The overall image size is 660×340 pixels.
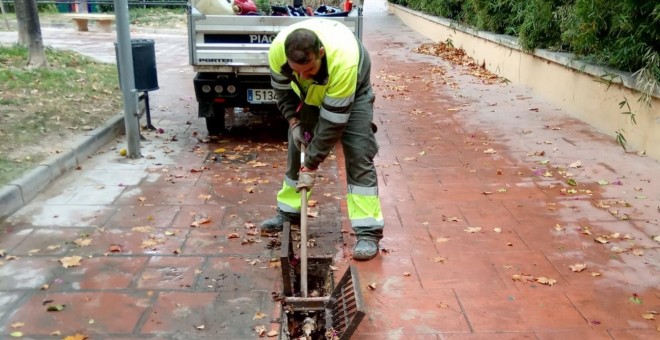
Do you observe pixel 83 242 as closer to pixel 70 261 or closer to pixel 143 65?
pixel 70 261

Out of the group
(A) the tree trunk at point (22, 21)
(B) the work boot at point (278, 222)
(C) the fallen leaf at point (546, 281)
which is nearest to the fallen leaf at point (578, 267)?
(C) the fallen leaf at point (546, 281)

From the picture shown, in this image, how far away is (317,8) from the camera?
784 cm

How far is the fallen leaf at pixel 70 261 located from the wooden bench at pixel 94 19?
16688 mm

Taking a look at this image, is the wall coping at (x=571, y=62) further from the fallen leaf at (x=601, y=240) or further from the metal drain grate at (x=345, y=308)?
the metal drain grate at (x=345, y=308)

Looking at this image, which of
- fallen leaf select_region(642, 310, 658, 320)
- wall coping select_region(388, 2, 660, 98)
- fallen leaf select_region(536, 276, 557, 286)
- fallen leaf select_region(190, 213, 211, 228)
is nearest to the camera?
fallen leaf select_region(642, 310, 658, 320)

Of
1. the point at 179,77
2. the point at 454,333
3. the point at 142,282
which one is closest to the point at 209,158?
the point at 142,282

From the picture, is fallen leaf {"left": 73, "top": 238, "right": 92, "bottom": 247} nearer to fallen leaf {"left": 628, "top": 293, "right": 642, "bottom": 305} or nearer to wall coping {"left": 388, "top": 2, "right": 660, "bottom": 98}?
fallen leaf {"left": 628, "top": 293, "right": 642, "bottom": 305}

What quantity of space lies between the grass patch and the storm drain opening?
273 centimetres

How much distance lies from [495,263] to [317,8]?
4.80 metres

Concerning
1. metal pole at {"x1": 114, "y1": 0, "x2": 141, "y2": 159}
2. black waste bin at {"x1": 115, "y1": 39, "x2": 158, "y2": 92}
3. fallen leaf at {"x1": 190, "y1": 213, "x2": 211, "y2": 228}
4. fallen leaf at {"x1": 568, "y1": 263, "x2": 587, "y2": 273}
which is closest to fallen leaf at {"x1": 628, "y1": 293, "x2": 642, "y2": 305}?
fallen leaf at {"x1": 568, "y1": 263, "x2": 587, "y2": 273}

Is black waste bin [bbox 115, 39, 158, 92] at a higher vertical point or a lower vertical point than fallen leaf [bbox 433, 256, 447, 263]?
higher

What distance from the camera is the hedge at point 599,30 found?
245 inches

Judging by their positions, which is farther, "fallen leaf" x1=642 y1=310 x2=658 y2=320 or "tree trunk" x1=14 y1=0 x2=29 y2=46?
"tree trunk" x1=14 y1=0 x2=29 y2=46

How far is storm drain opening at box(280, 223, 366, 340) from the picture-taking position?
317 centimetres
